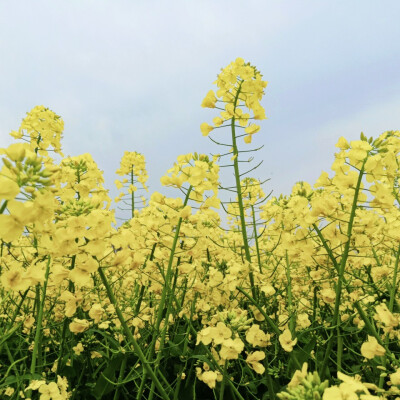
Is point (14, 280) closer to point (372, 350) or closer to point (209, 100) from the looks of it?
point (372, 350)

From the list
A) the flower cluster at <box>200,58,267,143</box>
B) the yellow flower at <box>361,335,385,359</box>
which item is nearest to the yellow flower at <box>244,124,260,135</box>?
the flower cluster at <box>200,58,267,143</box>

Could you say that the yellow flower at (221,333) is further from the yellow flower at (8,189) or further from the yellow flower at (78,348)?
the yellow flower at (78,348)

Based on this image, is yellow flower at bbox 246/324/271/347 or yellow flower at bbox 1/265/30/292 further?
yellow flower at bbox 246/324/271/347

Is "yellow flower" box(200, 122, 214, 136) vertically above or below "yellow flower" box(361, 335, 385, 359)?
above

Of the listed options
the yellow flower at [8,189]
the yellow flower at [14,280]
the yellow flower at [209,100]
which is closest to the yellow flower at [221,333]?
the yellow flower at [14,280]

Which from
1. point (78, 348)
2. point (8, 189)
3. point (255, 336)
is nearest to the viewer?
point (8, 189)

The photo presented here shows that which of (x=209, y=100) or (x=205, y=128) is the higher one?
(x=209, y=100)

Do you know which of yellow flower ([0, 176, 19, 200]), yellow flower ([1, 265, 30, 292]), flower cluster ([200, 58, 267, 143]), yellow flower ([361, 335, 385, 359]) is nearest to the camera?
yellow flower ([0, 176, 19, 200])

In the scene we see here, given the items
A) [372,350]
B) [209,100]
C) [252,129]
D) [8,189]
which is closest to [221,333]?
[372,350]

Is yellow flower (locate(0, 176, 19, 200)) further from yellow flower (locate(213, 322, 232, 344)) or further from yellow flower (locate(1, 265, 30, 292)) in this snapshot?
yellow flower (locate(213, 322, 232, 344))

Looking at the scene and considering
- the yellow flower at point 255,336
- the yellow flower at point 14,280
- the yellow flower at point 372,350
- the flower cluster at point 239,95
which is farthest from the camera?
the flower cluster at point 239,95

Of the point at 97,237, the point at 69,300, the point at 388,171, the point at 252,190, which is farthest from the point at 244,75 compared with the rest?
the point at 252,190

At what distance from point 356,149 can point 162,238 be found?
1.30 meters

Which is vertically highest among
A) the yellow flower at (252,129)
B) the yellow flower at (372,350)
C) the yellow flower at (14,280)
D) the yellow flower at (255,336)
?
the yellow flower at (252,129)
